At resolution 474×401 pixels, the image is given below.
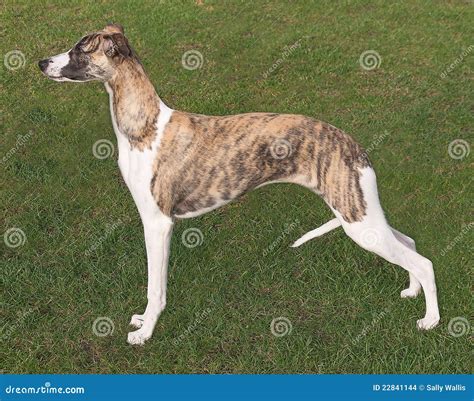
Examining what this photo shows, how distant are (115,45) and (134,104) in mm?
555

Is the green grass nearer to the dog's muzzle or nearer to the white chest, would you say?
the white chest

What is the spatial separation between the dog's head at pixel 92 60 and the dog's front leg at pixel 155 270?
1.46 m

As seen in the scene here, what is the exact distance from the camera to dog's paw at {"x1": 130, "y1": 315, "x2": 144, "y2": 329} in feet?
22.6

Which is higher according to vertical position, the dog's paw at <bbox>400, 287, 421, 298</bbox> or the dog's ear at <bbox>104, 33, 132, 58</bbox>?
the dog's ear at <bbox>104, 33, 132, 58</bbox>

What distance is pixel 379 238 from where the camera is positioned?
20.0ft

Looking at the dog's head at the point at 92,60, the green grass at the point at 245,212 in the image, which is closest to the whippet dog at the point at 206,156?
the dog's head at the point at 92,60

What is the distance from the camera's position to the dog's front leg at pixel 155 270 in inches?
241

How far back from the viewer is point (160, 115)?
6.01 m

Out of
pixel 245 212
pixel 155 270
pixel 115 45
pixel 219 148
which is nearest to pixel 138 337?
pixel 155 270

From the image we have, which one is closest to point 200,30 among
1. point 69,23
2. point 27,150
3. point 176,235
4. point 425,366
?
point 69,23

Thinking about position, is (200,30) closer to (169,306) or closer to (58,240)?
(58,240)

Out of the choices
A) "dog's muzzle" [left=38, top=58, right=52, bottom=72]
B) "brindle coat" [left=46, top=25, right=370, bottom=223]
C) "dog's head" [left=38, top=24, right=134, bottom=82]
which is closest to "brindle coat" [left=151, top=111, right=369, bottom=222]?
"brindle coat" [left=46, top=25, right=370, bottom=223]

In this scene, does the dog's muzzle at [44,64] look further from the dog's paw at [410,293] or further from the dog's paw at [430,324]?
the dog's paw at [430,324]

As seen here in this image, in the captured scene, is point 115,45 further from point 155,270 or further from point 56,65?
point 155,270
